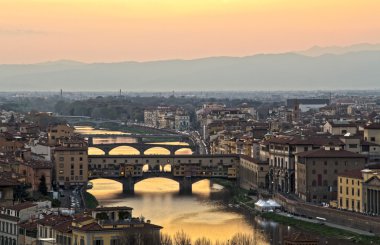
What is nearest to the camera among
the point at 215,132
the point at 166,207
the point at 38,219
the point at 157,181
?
the point at 38,219

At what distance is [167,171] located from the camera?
2141 inches

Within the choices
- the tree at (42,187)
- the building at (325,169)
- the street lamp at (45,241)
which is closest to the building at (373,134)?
the building at (325,169)

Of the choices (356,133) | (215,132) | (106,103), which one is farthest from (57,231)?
(106,103)

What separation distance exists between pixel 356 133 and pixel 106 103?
9529cm

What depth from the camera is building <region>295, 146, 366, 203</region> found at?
4369 cm

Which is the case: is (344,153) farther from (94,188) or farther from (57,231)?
(57,231)

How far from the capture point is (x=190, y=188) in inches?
2051

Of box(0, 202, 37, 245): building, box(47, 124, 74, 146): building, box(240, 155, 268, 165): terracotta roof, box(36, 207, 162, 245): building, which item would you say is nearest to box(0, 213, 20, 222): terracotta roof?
box(0, 202, 37, 245): building

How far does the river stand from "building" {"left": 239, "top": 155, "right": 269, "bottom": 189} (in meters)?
1.17

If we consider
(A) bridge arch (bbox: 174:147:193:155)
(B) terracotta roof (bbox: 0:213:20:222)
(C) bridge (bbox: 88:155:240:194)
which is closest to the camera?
(B) terracotta roof (bbox: 0:213:20:222)

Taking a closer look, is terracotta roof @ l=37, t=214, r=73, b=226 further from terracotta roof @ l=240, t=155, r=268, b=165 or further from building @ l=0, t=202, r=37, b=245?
terracotta roof @ l=240, t=155, r=268, b=165

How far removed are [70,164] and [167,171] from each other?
18.1 feet

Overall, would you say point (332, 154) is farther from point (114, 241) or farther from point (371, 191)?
point (114, 241)

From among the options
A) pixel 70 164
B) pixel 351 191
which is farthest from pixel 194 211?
pixel 70 164
